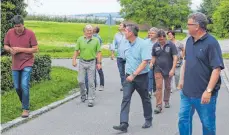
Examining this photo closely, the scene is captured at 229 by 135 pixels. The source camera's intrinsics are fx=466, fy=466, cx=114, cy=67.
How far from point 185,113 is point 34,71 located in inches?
256

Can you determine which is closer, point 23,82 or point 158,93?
point 23,82

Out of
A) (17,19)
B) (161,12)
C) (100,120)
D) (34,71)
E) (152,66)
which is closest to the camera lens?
(17,19)

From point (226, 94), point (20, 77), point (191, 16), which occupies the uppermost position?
point (191, 16)

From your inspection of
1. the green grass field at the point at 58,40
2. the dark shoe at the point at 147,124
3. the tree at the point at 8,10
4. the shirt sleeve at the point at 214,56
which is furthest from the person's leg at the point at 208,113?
the green grass field at the point at 58,40

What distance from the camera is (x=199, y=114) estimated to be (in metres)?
5.74

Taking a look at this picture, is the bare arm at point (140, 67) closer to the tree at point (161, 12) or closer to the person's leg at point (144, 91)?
the person's leg at point (144, 91)

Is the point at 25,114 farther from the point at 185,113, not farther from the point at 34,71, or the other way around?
the point at 34,71

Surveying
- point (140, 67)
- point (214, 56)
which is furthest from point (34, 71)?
point (214, 56)

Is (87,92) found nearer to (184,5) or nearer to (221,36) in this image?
(221,36)

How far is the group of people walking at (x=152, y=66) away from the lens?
559cm

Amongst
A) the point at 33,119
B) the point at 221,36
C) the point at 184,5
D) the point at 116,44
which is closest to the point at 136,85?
the point at 33,119

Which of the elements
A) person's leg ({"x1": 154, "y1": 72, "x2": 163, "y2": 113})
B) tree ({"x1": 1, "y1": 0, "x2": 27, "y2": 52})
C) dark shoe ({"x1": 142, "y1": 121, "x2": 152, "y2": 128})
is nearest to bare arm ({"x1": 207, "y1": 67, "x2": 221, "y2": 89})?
dark shoe ({"x1": 142, "y1": 121, "x2": 152, "y2": 128})

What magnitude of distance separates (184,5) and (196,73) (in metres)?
73.0

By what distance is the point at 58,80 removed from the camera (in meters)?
12.7
